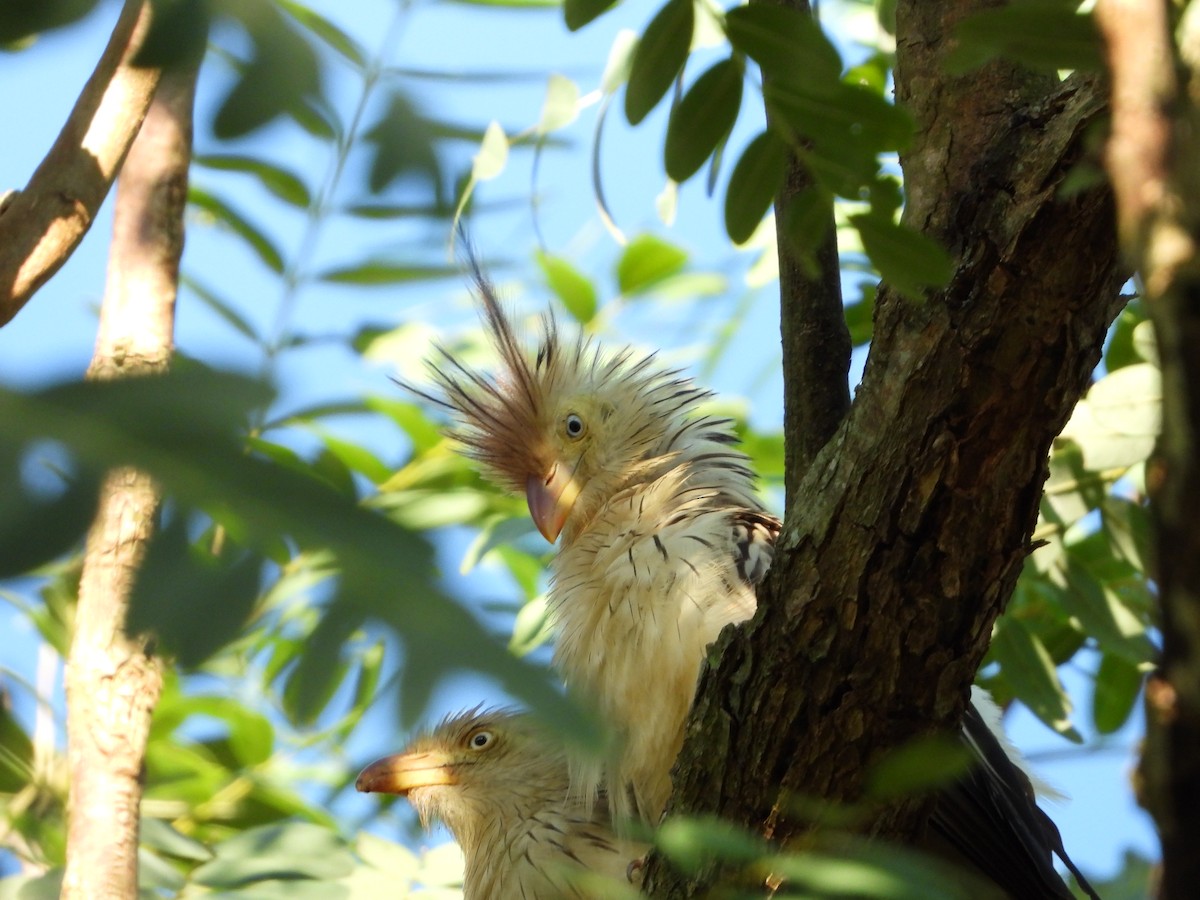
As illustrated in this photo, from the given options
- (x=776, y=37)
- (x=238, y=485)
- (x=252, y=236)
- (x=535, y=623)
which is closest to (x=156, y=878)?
(x=535, y=623)

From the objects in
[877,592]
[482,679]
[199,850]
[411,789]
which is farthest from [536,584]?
[482,679]

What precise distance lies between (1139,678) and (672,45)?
3197 mm

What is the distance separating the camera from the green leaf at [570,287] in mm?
5508

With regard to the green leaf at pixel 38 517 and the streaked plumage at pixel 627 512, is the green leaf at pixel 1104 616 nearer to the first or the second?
the streaked plumage at pixel 627 512

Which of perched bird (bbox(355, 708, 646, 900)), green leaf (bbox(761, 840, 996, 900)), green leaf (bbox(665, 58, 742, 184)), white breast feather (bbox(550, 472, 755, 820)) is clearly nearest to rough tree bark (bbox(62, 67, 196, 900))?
perched bird (bbox(355, 708, 646, 900))

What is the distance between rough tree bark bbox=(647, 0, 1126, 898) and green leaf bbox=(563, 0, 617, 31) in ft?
2.33

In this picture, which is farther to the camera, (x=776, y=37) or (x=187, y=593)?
(x=776, y=37)

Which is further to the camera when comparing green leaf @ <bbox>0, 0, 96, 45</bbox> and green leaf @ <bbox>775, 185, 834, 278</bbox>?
green leaf @ <bbox>775, 185, 834, 278</bbox>

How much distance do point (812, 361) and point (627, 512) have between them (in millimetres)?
1075

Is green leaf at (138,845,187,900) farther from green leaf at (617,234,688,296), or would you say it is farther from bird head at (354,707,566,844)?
green leaf at (617,234,688,296)

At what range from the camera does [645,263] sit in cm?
561

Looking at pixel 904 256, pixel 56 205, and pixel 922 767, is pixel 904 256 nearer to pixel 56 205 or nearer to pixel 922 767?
pixel 922 767

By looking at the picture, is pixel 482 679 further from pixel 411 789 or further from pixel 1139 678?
pixel 1139 678

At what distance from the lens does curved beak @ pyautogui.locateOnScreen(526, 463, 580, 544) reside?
4105 mm
